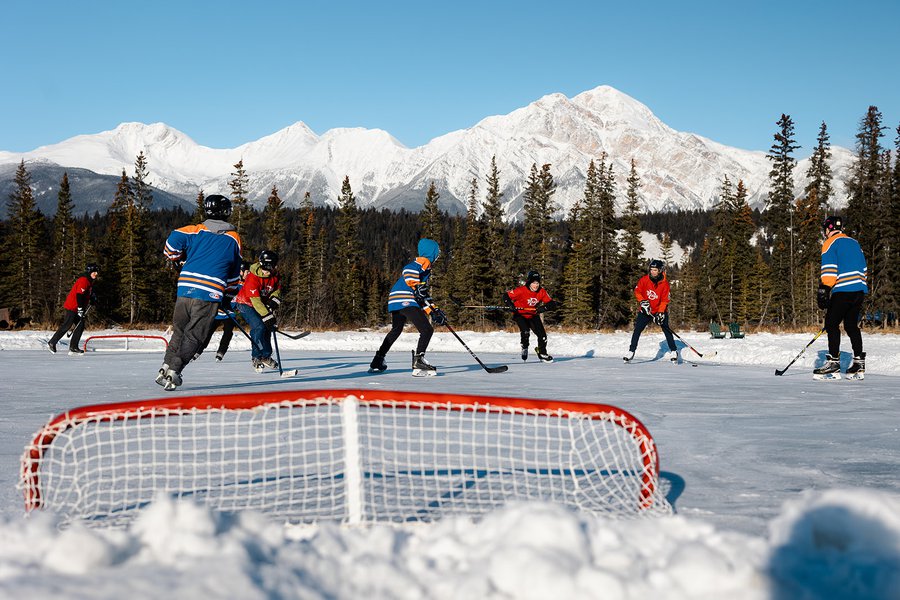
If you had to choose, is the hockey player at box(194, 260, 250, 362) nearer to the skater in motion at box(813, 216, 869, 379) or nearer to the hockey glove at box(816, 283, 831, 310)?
the hockey glove at box(816, 283, 831, 310)

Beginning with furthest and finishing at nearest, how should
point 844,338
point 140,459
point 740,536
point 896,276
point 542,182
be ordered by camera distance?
point 542,182 → point 896,276 → point 844,338 → point 140,459 → point 740,536

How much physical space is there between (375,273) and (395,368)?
7502 centimetres

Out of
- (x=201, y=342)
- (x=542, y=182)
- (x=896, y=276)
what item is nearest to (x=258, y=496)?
(x=201, y=342)

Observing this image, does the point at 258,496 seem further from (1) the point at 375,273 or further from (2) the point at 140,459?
(1) the point at 375,273

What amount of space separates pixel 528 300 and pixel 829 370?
19.1 feet

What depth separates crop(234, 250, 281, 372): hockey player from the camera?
34.7ft

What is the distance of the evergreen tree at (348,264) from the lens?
7938cm

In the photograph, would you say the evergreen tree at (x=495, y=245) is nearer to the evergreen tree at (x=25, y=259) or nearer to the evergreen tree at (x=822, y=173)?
the evergreen tree at (x=822, y=173)

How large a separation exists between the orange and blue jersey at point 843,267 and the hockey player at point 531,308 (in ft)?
17.6

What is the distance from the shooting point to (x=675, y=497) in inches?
134

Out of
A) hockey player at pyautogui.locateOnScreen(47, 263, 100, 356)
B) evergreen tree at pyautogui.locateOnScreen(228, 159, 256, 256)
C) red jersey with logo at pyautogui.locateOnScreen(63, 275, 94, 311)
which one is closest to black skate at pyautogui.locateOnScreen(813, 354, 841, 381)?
hockey player at pyautogui.locateOnScreen(47, 263, 100, 356)

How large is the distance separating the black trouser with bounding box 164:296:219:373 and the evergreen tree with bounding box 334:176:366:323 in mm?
71330

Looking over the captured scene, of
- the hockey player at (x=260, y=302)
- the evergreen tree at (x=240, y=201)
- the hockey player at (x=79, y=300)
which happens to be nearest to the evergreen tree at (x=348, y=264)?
the evergreen tree at (x=240, y=201)

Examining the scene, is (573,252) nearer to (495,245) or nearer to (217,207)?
(495,245)
